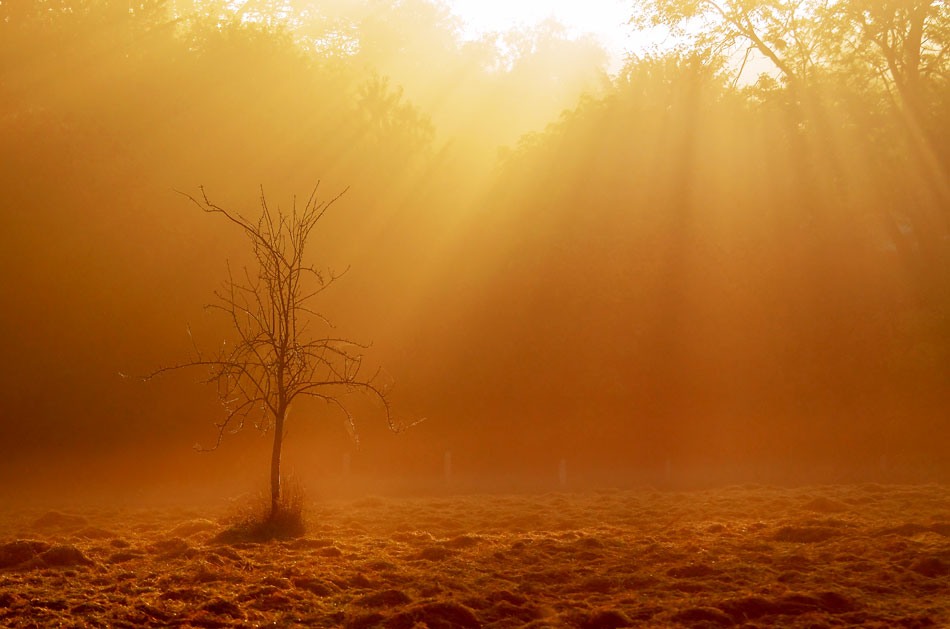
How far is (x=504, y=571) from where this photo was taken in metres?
7.26

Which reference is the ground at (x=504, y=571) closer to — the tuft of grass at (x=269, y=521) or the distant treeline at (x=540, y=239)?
the tuft of grass at (x=269, y=521)

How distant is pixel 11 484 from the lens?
1647cm

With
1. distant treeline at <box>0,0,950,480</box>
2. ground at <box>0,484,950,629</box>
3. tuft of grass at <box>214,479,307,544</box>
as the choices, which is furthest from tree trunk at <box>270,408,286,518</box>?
distant treeline at <box>0,0,950,480</box>

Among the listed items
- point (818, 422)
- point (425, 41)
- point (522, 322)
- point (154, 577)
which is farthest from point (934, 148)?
point (425, 41)

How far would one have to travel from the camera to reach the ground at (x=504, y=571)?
19.1 ft

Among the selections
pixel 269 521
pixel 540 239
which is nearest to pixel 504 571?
pixel 269 521

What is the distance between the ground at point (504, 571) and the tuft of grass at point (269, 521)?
0.20 meters

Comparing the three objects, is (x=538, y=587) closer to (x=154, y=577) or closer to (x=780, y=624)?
(x=780, y=624)

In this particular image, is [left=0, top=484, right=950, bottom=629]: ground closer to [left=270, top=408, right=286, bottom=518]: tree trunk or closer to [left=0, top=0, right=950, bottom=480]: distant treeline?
[left=270, top=408, right=286, bottom=518]: tree trunk

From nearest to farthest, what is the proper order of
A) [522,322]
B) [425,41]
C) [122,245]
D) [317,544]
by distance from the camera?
1. [317,544]
2. [122,245]
3. [522,322]
4. [425,41]

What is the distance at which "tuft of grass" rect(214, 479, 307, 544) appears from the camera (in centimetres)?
921

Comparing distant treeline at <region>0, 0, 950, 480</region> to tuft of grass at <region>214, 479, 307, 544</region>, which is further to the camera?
distant treeline at <region>0, 0, 950, 480</region>

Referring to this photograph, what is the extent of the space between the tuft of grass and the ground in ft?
0.66

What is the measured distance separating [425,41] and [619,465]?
77.4ft
